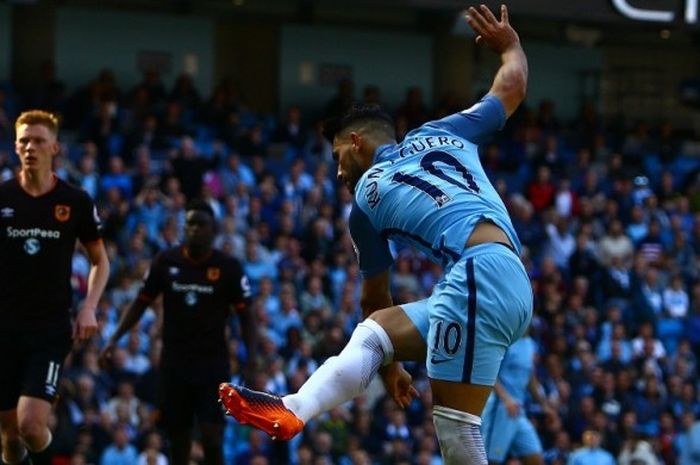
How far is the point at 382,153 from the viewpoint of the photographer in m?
8.52

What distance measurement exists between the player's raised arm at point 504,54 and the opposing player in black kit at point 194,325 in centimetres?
375

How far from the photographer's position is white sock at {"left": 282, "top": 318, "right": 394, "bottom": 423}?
8.19 metres

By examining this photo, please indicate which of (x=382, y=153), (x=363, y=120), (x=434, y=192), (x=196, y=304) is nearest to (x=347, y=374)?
(x=434, y=192)

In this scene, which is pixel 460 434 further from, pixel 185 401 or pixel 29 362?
pixel 185 401

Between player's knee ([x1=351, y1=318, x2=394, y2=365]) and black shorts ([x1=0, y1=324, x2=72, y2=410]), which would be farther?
black shorts ([x1=0, y1=324, x2=72, y2=410])

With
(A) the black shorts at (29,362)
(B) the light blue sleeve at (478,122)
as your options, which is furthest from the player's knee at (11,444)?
(B) the light blue sleeve at (478,122)

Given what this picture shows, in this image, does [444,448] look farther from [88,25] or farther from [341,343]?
[88,25]

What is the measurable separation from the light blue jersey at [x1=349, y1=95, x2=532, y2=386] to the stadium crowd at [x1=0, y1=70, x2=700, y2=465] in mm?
8322

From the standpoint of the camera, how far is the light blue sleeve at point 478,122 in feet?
28.0

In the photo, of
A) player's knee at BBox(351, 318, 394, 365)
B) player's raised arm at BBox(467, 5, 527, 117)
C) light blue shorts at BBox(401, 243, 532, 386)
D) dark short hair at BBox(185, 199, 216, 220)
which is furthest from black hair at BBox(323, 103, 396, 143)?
dark short hair at BBox(185, 199, 216, 220)

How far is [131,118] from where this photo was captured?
22.6 metres

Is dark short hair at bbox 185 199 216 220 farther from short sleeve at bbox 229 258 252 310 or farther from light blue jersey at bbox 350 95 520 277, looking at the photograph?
light blue jersey at bbox 350 95 520 277

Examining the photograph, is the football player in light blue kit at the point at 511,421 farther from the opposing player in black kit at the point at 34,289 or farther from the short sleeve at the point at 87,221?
the opposing player in black kit at the point at 34,289

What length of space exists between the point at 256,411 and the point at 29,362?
9.31 feet
